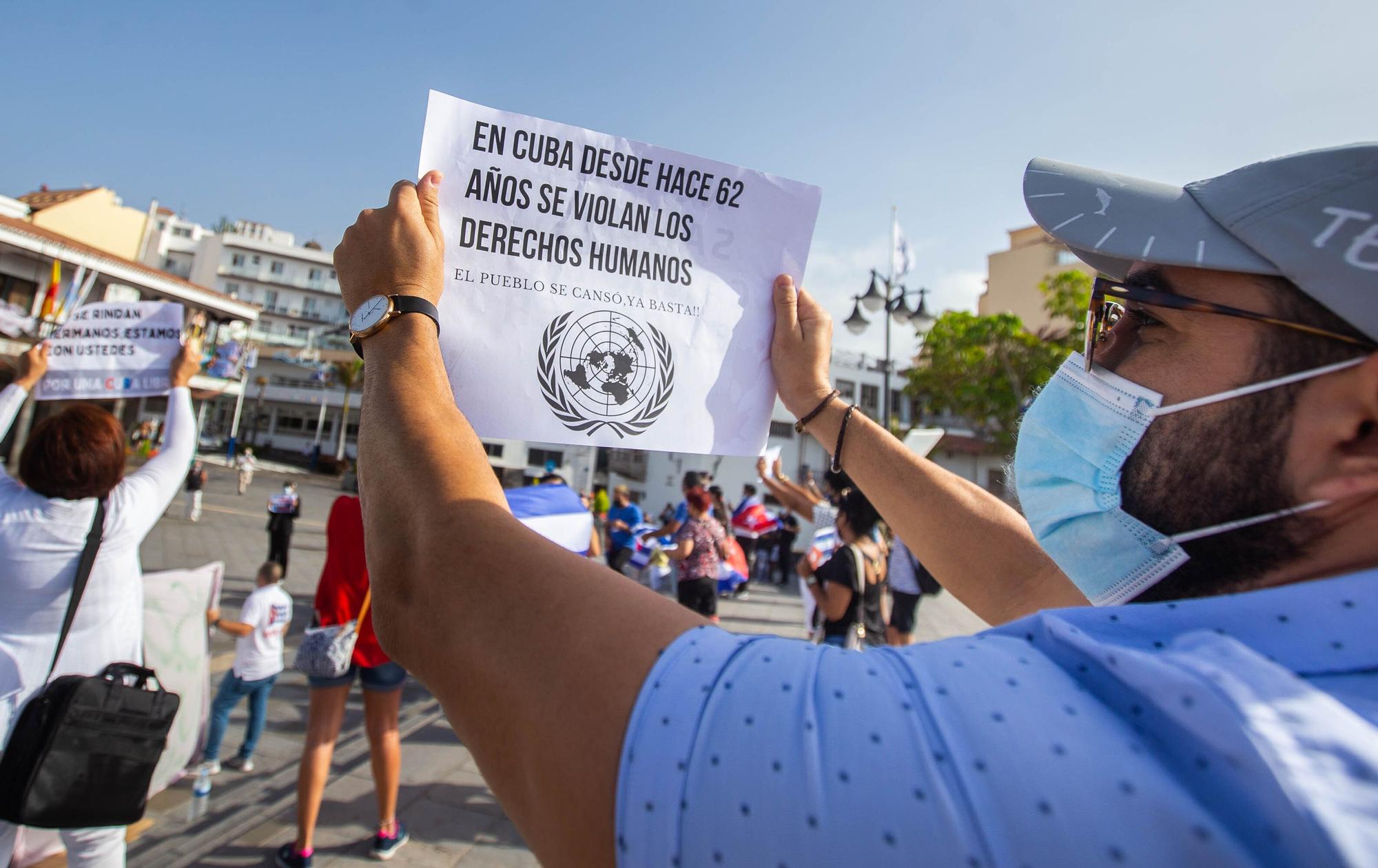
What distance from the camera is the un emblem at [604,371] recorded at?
1.62m

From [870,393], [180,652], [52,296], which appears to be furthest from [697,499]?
[870,393]

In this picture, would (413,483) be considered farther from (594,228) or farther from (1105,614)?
(594,228)

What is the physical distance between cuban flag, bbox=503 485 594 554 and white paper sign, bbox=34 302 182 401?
1.74 metres

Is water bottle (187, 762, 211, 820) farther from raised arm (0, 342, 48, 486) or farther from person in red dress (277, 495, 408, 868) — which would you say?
raised arm (0, 342, 48, 486)

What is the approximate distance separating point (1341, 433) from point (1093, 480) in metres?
0.38

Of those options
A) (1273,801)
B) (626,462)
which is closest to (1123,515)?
(1273,801)

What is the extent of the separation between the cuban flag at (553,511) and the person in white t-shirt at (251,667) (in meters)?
2.18

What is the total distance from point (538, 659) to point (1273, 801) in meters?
0.61

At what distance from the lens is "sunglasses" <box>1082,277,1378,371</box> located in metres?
0.83

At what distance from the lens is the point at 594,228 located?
1.67 m

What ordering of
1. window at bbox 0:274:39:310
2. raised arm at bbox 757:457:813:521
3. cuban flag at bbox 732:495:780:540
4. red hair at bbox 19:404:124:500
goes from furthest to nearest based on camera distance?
window at bbox 0:274:39:310 → cuban flag at bbox 732:495:780:540 → raised arm at bbox 757:457:813:521 → red hair at bbox 19:404:124:500

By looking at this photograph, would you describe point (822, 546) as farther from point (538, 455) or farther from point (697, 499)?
point (538, 455)

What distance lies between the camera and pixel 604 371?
5.46 ft

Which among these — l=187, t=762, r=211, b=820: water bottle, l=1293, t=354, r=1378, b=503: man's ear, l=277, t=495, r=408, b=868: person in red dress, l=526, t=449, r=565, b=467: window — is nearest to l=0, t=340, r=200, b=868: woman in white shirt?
l=277, t=495, r=408, b=868: person in red dress
